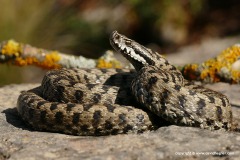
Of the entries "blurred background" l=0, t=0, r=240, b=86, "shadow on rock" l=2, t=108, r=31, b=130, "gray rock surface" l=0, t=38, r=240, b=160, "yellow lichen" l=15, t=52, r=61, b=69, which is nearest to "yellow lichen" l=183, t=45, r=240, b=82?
"yellow lichen" l=15, t=52, r=61, b=69

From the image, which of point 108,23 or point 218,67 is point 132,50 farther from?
point 108,23

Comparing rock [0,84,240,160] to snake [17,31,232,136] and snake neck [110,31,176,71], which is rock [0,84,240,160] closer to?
snake [17,31,232,136]

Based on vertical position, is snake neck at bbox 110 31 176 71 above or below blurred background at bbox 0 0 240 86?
below

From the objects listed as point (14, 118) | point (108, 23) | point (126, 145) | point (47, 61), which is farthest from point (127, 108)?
point (108, 23)

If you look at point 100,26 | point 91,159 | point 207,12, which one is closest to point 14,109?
point 91,159

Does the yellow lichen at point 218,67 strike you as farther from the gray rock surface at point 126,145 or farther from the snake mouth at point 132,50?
the gray rock surface at point 126,145

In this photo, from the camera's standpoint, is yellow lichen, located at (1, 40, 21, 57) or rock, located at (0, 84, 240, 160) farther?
yellow lichen, located at (1, 40, 21, 57)

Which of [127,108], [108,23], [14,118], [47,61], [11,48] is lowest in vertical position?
[14,118]

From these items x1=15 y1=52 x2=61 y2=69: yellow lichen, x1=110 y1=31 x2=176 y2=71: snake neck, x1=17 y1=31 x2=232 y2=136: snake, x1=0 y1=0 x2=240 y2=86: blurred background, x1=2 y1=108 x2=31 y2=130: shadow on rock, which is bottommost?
x1=2 y1=108 x2=31 y2=130: shadow on rock
